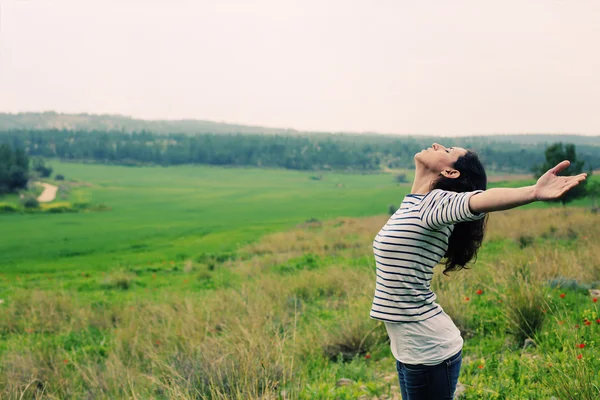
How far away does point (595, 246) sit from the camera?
321 inches

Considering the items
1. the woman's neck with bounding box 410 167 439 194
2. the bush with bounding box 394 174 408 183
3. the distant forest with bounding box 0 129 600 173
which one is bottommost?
the bush with bounding box 394 174 408 183

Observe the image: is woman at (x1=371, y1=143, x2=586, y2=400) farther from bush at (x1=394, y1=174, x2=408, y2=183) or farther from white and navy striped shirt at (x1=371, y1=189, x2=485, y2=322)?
bush at (x1=394, y1=174, x2=408, y2=183)

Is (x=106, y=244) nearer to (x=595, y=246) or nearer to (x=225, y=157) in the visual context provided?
(x=595, y=246)

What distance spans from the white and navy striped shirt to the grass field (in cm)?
112

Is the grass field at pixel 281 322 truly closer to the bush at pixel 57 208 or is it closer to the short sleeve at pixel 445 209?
the short sleeve at pixel 445 209

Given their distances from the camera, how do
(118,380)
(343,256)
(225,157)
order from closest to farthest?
(118,380) → (343,256) → (225,157)

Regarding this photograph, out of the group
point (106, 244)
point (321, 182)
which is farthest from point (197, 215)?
point (321, 182)

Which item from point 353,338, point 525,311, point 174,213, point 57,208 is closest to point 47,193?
point 57,208

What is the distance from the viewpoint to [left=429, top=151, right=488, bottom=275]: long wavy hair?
257cm

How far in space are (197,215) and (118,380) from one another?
45522mm

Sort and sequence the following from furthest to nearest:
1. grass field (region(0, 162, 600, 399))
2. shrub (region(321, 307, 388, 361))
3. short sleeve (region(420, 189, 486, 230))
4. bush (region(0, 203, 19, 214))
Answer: bush (region(0, 203, 19, 214)) → shrub (region(321, 307, 388, 361)) → grass field (region(0, 162, 600, 399)) → short sleeve (region(420, 189, 486, 230))

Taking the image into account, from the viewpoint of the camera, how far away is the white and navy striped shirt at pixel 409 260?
2.42m

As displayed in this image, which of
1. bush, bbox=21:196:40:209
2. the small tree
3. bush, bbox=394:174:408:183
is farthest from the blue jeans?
bush, bbox=394:174:408:183

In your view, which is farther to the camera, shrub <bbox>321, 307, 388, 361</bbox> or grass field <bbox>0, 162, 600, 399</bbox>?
shrub <bbox>321, 307, 388, 361</bbox>
